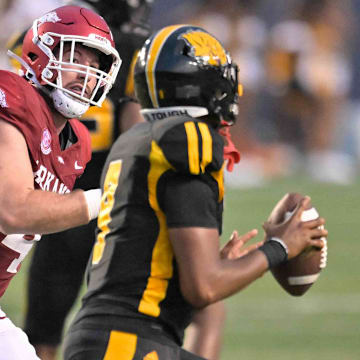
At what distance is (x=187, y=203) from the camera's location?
3.36 metres

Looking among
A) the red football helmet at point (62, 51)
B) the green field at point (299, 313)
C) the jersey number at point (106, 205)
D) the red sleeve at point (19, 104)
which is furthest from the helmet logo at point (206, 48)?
the green field at point (299, 313)

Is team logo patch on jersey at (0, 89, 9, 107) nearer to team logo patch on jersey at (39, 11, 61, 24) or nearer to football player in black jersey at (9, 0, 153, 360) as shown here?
team logo patch on jersey at (39, 11, 61, 24)

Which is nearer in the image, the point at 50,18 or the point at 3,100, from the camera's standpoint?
the point at 3,100

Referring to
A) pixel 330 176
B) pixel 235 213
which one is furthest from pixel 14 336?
pixel 330 176

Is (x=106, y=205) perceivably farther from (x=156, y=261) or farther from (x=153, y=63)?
(x=153, y=63)

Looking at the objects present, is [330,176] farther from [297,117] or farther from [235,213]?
[235,213]

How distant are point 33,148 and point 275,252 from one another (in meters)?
0.82

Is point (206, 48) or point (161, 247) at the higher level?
point (206, 48)

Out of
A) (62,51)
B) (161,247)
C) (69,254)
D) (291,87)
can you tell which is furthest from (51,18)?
(291,87)

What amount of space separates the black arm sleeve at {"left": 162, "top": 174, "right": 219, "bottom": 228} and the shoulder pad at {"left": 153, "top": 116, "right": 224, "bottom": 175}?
4cm

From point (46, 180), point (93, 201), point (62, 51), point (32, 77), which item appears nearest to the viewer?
point (93, 201)

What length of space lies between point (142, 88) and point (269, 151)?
1257cm

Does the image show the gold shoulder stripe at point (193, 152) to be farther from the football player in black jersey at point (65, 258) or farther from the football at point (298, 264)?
the football player in black jersey at point (65, 258)

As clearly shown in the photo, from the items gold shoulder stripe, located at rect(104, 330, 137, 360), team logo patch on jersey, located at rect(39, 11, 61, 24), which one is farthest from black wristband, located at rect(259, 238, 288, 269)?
team logo patch on jersey, located at rect(39, 11, 61, 24)
